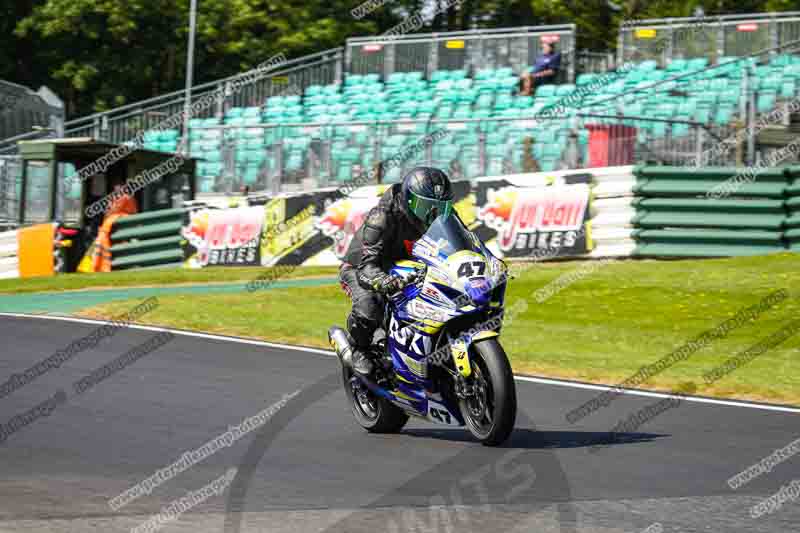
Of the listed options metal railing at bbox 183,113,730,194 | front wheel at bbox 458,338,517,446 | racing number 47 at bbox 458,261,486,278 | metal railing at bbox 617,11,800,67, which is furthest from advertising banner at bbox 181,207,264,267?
racing number 47 at bbox 458,261,486,278

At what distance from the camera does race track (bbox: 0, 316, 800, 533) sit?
604cm

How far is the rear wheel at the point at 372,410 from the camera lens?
875cm

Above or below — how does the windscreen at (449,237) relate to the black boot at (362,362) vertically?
above

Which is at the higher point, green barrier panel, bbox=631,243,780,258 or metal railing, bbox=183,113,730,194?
metal railing, bbox=183,113,730,194

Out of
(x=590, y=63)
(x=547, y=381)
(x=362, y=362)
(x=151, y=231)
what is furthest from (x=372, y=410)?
(x=590, y=63)

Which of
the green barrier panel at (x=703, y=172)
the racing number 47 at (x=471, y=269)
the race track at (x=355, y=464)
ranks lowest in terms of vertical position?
the race track at (x=355, y=464)

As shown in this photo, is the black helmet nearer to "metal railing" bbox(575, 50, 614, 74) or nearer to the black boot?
the black boot

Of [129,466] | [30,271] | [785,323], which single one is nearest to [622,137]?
[785,323]

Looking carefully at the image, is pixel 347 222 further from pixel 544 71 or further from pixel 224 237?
pixel 544 71

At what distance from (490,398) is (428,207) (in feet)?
4.07

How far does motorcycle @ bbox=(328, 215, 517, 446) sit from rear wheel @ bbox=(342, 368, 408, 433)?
0.25m

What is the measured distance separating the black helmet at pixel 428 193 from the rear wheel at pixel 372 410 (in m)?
1.34

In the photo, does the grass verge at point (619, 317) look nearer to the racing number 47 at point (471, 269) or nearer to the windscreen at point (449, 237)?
the windscreen at point (449, 237)

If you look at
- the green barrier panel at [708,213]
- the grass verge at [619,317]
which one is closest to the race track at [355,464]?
the grass verge at [619,317]
